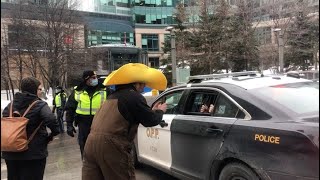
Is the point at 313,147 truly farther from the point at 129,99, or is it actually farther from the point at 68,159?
the point at 68,159

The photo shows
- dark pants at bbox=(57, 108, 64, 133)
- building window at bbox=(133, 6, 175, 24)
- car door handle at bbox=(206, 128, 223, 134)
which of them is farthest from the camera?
building window at bbox=(133, 6, 175, 24)

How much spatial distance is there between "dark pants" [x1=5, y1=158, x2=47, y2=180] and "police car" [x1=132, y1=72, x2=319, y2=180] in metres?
1.67

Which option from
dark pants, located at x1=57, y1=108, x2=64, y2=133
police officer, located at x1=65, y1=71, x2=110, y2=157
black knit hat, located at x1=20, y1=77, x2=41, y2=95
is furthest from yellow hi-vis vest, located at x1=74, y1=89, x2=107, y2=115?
dark pants, located at x1=57, y1=108, x2=64, y2=133

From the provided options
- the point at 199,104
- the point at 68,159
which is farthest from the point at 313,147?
the point at 68,159

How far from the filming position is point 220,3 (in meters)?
35.7

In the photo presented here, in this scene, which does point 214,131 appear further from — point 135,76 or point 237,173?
point 135,76

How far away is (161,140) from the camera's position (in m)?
5.54

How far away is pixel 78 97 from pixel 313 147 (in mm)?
3720

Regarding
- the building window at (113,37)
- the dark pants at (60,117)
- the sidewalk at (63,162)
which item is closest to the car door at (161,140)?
the sidewalk at (63,162)

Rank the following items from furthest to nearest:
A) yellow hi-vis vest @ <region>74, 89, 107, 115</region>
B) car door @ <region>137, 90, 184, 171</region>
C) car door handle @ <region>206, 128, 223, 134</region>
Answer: yellow hi-vis vest @ <region>74, 89, 107, 115</region>
car door @ <region>137, 90, 184, 171</region>
car door handle @ <region>206, 128, 223, 134</region>

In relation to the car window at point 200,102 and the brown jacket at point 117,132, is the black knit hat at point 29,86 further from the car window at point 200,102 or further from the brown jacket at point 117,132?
the car window at point 200,102

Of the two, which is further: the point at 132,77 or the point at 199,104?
the point at 199,104

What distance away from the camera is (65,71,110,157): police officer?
607 centimetres

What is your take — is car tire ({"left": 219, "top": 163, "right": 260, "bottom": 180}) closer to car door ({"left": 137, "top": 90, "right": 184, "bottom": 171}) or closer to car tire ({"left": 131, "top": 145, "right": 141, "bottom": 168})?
car door ({"left": 137, "top": 90, "right": 184, "bottom": 171})
